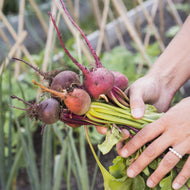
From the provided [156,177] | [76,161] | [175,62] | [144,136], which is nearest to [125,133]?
[144,136]

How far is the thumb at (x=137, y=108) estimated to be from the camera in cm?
79

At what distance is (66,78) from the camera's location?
0.74 m

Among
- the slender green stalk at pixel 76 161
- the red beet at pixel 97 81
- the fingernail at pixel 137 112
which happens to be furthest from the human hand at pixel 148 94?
the slender green stalk at pixel 76 161

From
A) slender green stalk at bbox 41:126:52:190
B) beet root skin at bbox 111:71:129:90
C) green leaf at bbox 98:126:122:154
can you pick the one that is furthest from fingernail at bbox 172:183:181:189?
slender green stalk at bbox 41:126:52:190

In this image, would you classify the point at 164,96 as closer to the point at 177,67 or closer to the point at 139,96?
the point at 177,67

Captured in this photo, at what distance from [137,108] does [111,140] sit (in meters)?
0.14

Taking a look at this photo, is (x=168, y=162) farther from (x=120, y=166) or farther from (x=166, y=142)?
(x=120, y=166)

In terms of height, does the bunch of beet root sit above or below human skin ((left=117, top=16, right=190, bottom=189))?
above

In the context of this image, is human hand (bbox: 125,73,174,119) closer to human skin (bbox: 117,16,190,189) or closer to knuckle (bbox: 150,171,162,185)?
human skin (bbox: 117,16,190,189)

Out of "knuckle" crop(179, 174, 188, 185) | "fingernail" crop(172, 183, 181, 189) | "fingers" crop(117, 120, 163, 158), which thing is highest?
"fingers" crop(117, 120, 163, 158)

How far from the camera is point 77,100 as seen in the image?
70 centimetres

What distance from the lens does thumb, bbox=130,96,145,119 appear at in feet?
2.60

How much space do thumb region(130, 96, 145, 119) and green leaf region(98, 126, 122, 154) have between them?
2.9 inches

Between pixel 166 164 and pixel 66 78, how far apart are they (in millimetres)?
387
